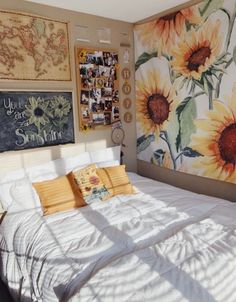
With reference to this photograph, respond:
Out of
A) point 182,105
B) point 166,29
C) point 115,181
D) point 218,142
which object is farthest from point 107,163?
point 166,29

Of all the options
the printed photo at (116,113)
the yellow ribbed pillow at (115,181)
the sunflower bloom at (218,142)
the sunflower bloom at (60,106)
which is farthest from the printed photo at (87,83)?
the sunflower bloom at (218,142)

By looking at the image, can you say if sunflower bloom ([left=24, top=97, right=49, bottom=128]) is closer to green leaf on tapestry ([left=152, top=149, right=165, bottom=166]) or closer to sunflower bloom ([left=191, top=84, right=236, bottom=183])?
green leaf on tapestry ([left=152, top=149, right=165, bottom=166])

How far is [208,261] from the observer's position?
1.32 m

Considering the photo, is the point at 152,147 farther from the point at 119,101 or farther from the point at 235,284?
the point at 235,284

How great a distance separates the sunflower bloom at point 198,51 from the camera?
7.52 ft

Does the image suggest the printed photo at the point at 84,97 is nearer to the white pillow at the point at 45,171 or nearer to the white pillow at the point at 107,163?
the white pillow at the point at 45,171

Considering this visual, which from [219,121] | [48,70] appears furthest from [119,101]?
[219,121]

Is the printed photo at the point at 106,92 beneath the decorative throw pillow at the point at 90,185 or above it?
above

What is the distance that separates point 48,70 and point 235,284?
7.22 feet

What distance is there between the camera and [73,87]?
2.67m

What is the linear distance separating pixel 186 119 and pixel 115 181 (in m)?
0.93

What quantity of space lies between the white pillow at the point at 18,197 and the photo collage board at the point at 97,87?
0.89 metres

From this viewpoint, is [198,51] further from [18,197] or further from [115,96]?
[18,197]

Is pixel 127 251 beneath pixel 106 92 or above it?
beneath
